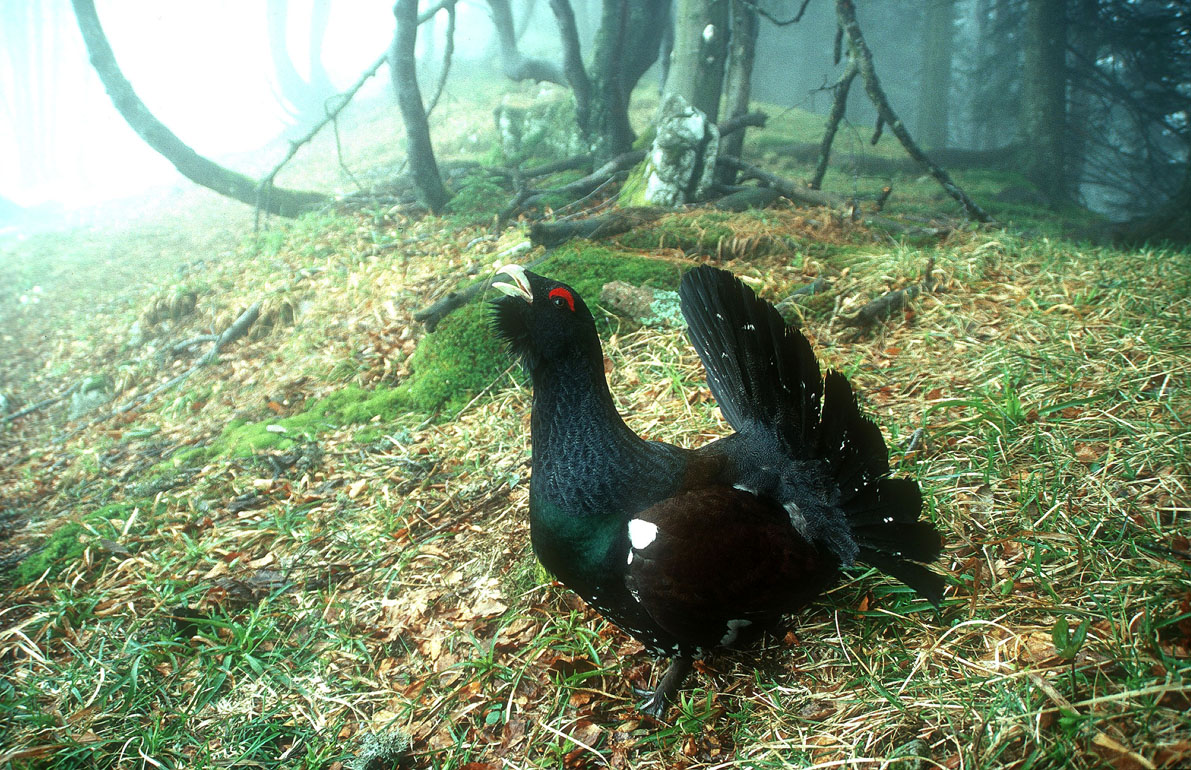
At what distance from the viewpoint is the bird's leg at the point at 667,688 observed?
206 centimetres

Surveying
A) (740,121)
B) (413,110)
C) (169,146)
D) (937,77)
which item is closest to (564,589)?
(740,121)

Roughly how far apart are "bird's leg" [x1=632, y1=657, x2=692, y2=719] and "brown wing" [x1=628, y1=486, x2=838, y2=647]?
0.79 feet

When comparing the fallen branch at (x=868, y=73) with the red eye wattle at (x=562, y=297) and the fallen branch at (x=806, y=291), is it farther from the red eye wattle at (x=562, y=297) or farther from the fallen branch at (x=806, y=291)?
the red eye wattle at (x=562, y=297)

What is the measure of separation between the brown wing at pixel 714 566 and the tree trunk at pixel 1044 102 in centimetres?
1069

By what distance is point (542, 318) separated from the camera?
6.39 feet

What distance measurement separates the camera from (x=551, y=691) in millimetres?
2188

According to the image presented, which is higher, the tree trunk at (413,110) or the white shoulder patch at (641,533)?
the tree trunk at (413,110)

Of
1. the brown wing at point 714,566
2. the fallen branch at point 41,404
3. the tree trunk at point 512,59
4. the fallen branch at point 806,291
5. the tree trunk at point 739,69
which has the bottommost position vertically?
the fallen branch at point 41,404

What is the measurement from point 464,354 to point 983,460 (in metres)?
3.36

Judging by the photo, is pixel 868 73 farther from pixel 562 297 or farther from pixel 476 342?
pixel 562 297

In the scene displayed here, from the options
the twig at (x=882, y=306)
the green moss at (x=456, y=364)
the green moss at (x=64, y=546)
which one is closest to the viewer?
the green moss at (x=64, y=546)

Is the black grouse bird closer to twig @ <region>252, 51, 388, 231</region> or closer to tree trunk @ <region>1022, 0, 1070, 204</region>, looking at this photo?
twig @ <region>252, 51, 388, 231</region>

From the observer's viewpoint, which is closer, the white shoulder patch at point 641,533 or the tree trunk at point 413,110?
the white shoulder patch at point 641,533

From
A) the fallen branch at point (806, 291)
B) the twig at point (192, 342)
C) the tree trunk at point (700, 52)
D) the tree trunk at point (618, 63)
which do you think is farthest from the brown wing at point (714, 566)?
the tree trunk at point (618, 63)
